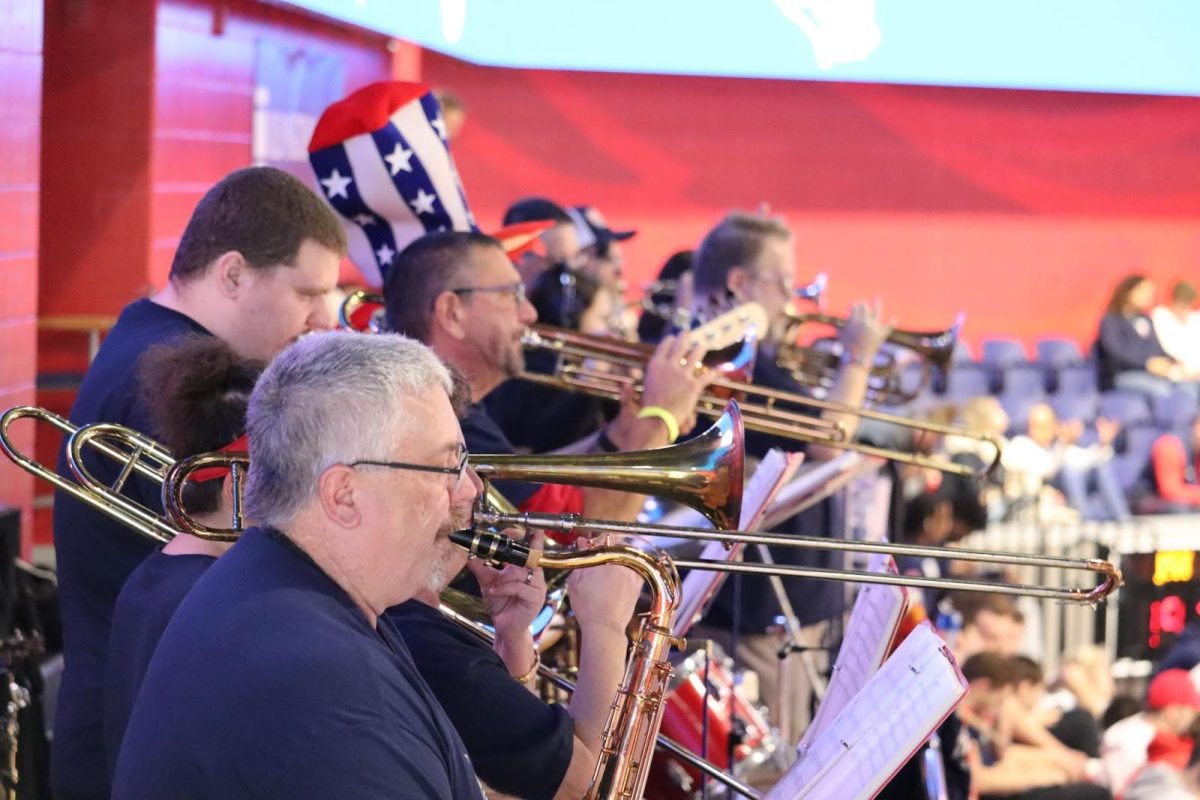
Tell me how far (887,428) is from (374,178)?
11.3ft

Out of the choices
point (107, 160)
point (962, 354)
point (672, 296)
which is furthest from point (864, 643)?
point (962, 354)

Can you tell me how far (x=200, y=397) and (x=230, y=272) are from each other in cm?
67

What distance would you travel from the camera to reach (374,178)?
173 inches

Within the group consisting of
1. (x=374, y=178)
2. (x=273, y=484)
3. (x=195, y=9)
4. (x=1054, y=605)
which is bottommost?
(x=1054, y=605)

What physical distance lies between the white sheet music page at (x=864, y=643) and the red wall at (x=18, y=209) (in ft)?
8.95

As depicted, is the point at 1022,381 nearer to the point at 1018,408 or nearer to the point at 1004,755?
the point at 1018,408

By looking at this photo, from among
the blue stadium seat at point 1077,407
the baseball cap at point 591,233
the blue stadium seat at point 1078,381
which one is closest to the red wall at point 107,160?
the baseball cap at point 591,233

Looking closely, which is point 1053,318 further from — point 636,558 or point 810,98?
point 636,558

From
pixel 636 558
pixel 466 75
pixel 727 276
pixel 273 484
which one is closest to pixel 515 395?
pixel 727 276

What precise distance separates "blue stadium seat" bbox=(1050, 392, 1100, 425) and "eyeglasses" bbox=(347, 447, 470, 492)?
946 centimetres

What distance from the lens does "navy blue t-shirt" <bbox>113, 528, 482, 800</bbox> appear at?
5.71 ft

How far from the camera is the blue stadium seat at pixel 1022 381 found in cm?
1153

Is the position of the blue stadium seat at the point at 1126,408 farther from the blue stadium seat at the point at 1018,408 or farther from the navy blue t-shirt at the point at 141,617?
the navy blue t-shirt at the point at 141,617

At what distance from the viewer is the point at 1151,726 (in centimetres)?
528
